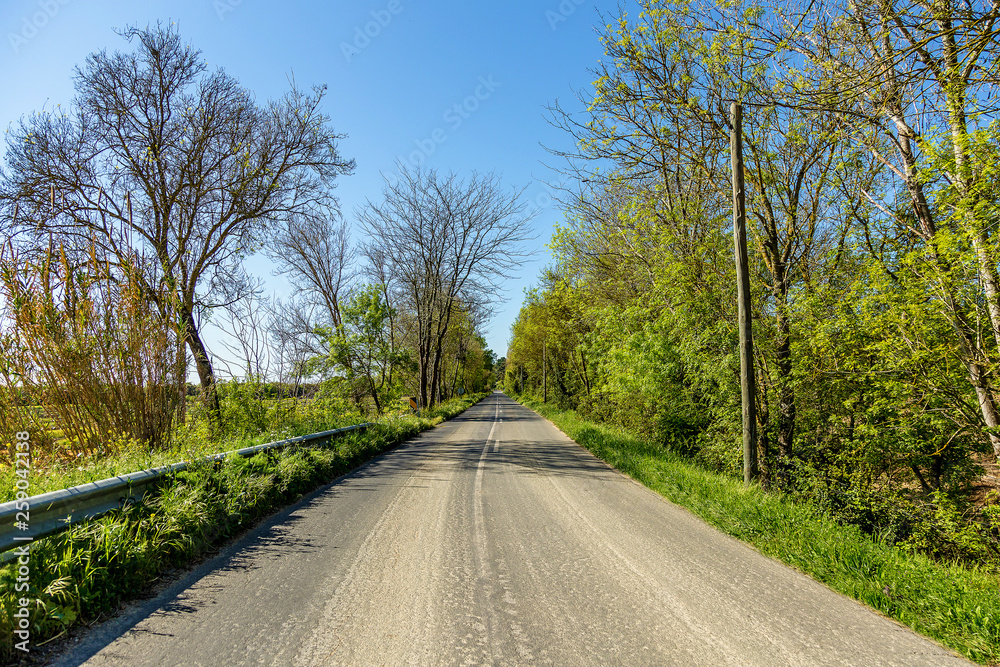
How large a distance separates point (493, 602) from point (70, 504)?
345 cm

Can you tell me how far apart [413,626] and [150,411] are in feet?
19.3

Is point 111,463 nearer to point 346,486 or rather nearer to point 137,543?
point 137,543

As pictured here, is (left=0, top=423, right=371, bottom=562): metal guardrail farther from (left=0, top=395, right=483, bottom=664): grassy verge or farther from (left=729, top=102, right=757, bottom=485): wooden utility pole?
(left=729, top=102, right=757, bottom=485): wooden utility pole

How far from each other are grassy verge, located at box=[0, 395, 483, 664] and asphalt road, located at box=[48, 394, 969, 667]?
264 millimetres

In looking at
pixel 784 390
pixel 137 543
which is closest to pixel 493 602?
pixel 137 543

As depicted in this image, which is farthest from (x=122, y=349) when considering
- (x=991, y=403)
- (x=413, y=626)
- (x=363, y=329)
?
(x=363, y=329)

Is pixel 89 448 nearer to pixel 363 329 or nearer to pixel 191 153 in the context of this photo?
pixel 191 153

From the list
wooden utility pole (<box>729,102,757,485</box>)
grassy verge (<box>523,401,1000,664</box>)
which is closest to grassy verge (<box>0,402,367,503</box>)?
grassy verge (<box>523,401,1000,664</box>)

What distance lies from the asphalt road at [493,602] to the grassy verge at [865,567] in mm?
174

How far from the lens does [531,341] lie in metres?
39.9

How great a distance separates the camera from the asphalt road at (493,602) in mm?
2832

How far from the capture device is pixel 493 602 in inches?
139

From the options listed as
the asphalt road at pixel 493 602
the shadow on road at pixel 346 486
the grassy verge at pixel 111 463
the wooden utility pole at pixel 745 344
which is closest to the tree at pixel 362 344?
the shadow on road at pixel 346 486

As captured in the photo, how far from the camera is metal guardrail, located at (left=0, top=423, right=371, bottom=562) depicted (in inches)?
125
